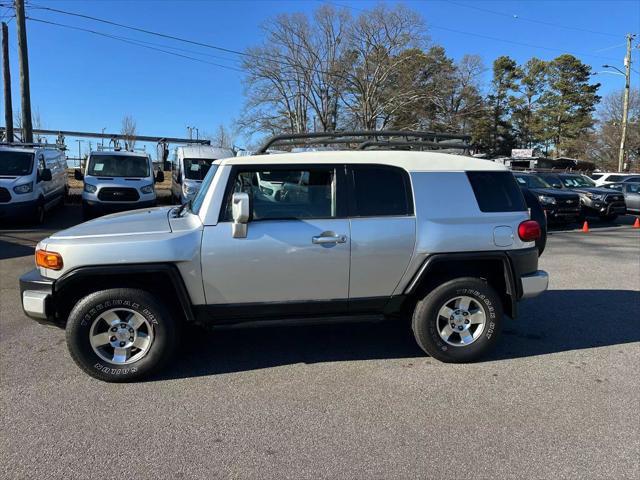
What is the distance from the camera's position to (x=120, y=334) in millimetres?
3912

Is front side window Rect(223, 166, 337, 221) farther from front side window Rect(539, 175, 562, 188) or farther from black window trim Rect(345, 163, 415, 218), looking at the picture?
front side window Rect(539, 175, 562, 188)

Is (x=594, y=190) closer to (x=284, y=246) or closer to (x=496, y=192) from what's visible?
(x=496, y=192)

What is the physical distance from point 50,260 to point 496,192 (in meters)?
3.73

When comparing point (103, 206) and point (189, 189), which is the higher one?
point (189, 189)

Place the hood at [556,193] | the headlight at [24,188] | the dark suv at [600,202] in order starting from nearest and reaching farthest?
the headlight at [24,188] < the hood at [556,193] < the dark suv at [600,202]

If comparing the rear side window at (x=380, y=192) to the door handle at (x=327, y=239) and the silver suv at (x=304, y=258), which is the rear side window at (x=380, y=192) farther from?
the door handle at (x=327, y=239)

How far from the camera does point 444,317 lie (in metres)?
4.30

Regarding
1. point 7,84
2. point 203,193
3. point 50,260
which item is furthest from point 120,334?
point 7,84

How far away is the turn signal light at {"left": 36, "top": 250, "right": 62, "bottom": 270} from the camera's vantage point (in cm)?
377

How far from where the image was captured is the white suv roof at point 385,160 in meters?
4.09

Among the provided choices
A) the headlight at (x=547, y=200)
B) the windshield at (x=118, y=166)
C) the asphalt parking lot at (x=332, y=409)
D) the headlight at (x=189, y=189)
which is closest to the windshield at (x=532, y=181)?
→ the headlight at (x=547, y=200)

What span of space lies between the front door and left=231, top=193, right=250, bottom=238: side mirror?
5 centimetres

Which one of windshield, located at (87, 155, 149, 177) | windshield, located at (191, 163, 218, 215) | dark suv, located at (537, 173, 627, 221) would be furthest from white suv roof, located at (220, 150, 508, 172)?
dark suv, located at (537, 173, 627, 221)

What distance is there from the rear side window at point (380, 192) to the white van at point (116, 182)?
11.0 metres
